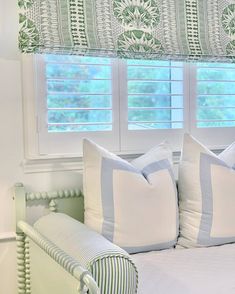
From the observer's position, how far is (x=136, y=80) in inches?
89.9

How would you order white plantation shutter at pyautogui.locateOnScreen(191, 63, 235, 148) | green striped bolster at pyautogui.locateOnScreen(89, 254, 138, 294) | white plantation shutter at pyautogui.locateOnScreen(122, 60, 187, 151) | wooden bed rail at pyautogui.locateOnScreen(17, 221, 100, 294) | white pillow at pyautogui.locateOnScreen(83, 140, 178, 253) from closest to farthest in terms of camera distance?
wooden bed rail at pyautogui.locateOnScreen(17, 221, 100, 294) → green striped bolster at pyautogui.locateOnScreen(89, 254, 138, 294) → white pillow at pyautogui.locateOnScreen(83, 140, 178, 253) → white plantation shutter at pyautogui.locateOnScreen(122, 60, 187, 151) → white plantation shutter at pyautogui.locateOnScreen(191, 63, 235, 148)

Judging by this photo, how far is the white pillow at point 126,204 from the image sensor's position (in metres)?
1.93

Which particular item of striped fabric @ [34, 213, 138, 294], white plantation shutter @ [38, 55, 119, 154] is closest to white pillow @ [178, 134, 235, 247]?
white plantation shutter @ [38, 55, 119, 154]

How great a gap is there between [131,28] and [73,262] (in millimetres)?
1295

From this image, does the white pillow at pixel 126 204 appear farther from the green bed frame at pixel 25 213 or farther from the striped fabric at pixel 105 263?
the striped fabric at pixel 105 263

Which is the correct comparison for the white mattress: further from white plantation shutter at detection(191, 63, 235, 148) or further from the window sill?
white plantation shutter at detection(191, 63, 235, 148)

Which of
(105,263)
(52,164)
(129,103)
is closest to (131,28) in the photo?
(129,103)

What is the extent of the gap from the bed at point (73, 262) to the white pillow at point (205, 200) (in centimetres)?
6

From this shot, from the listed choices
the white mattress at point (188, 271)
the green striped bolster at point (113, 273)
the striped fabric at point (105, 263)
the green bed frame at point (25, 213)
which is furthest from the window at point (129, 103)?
the green striped bolster at point (113, 273)

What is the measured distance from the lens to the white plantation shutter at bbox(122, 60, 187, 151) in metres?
2.29

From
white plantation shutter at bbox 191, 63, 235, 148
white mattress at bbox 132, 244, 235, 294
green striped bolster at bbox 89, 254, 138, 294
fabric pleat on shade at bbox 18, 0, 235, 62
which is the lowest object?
white mattress at bbox 132, 244, 235, 294

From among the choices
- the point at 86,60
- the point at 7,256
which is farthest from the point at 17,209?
the point at 86,60

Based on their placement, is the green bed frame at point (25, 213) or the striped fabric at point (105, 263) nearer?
the striped fabric at point (105, 263)

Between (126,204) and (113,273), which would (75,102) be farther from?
(113,273)
